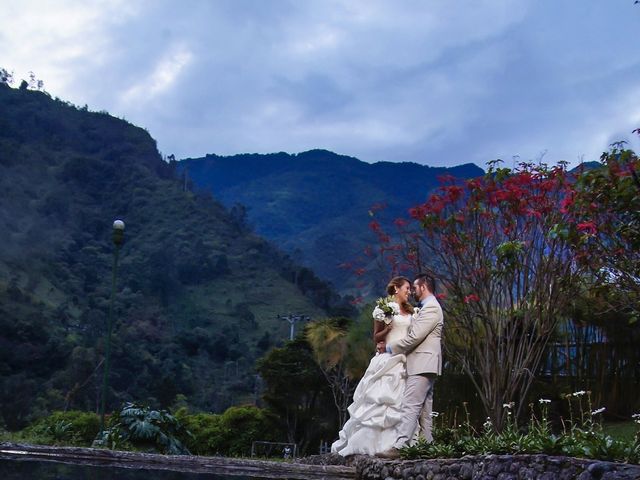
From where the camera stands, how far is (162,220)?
269ft

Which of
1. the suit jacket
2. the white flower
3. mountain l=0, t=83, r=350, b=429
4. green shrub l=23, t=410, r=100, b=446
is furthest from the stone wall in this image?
mountain l=0, t=83, r=350, b=429

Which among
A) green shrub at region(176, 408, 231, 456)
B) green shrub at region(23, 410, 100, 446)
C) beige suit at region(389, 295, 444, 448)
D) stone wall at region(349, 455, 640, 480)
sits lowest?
green shrub at region(176, 408, 231, 456)

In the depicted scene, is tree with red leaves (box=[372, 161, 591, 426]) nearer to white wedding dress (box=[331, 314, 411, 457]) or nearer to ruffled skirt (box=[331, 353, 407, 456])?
white wedding dress (box=[331, 314, 411, 457])

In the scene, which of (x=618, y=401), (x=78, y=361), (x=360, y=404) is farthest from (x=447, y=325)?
(x=78, y=361)

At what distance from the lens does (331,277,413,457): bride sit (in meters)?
9.05

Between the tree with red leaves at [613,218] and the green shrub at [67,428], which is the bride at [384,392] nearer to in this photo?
the tree with red leaves at [613,218]

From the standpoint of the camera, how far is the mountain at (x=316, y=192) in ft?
339

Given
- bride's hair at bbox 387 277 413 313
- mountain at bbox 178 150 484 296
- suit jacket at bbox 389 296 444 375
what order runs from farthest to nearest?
mountain at bbox 178 150 484 296
bride's hair at bbox 387 277 413 313
suit jacket at bbox 389 296 444 375

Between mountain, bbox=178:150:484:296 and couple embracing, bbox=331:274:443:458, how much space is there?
84.3 metres

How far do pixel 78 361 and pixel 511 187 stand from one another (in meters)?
37.9

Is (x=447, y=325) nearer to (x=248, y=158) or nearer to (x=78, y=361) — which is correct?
(x=78, y=361)

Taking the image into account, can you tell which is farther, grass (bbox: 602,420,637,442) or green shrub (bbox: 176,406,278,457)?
green shrub (bbox: 176,406,278,457)

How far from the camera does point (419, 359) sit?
859 centimetres

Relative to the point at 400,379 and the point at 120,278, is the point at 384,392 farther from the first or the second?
the point at 120,278
